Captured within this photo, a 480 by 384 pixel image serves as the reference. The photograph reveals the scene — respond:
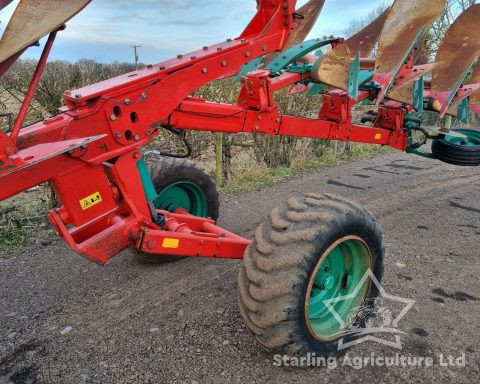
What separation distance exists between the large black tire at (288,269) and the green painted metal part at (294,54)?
129cm

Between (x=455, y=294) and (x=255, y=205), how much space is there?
280cm

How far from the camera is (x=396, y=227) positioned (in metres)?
4.84

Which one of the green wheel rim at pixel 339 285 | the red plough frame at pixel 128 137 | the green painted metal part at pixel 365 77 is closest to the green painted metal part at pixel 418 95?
the green painted metal part at pixel 365 77

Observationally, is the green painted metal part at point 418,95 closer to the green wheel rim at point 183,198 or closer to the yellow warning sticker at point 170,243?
the green wheel rim at point 183,198

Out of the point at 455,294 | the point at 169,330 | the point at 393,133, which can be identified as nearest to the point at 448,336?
the point at 455,294

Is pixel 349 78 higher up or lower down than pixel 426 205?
higher up

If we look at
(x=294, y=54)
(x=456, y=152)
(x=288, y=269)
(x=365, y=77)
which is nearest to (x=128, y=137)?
(x=288, y=269)

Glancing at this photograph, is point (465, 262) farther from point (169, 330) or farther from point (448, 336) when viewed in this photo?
point (169, 330)

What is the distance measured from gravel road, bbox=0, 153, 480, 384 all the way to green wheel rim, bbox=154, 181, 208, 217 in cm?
56

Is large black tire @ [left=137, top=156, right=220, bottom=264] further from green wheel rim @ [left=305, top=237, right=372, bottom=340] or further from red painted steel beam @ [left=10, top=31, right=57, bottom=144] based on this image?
red painted steel beam @ [left=10, top=31, right=57, bottom=144]

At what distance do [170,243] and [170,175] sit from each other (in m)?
1.31

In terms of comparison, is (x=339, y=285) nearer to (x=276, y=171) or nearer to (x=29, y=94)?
(x=29, y=94)

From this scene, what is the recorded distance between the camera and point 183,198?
421 centimetres

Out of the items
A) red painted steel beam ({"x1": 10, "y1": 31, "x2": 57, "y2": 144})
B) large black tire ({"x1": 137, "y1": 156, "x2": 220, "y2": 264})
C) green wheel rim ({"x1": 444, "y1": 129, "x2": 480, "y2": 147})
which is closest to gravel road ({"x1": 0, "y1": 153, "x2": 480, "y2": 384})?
large black tire ({"x1": 137, "y1": 156, "x2": 220, "y2": 264})
